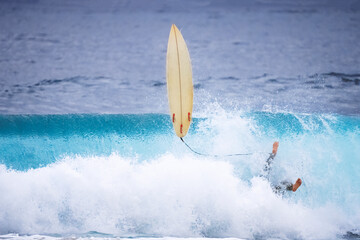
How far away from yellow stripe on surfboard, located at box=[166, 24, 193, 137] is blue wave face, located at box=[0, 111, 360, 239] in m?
0.92

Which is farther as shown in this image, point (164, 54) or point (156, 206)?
point (164, 54)

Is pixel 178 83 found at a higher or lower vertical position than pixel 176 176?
higher

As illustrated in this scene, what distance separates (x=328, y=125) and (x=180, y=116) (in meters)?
3.04

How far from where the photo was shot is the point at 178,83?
254 inches

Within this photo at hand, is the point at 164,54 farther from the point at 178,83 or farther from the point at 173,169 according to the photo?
the point at 178,83

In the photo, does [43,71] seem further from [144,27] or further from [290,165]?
[144,27]

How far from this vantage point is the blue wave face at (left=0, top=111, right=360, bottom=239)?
648cm

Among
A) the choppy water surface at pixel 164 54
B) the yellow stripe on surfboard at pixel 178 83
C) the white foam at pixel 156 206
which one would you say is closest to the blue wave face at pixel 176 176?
the white foam at pixel 156 206

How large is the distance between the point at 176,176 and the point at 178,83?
1415mm

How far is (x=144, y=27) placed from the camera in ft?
105

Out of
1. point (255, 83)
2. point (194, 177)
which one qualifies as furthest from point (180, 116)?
point (255, 83)

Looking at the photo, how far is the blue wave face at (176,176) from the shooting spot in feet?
21.2

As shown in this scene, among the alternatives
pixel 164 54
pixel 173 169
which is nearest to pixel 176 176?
pixel 173 169

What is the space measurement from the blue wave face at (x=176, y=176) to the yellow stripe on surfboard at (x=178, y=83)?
3.01 feet
